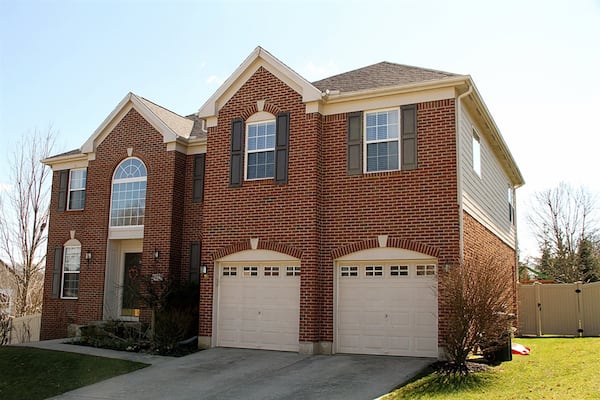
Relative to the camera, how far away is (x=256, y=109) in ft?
52.1

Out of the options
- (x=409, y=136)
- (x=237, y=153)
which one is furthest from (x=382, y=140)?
(x=237, y=153)

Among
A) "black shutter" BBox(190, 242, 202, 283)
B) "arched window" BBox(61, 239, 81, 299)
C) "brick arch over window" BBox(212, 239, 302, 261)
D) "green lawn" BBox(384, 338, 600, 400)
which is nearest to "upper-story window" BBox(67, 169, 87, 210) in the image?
"arched window" BBox(61, 239, 81, 299)

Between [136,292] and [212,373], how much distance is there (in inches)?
207

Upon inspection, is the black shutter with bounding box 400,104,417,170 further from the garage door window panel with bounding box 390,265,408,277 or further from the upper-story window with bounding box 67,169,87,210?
the upper-story window with bounding box 67,169,87,210

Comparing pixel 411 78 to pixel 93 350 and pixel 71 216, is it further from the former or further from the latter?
pixel 71 216

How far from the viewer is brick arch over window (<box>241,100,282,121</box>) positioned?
15611mm

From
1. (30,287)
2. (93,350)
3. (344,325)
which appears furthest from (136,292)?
(30,287)

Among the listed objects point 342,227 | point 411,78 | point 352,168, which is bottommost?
point 342,227

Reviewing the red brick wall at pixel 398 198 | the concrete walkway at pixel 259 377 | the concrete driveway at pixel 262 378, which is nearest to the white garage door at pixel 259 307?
the concrete walkway at pixel 259 377

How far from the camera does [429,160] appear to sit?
13875 mm

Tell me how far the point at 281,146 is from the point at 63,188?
10.2 m

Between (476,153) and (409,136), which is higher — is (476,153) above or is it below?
above

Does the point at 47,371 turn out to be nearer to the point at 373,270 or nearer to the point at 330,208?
the point at 330,208

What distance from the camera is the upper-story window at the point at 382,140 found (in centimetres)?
1435
